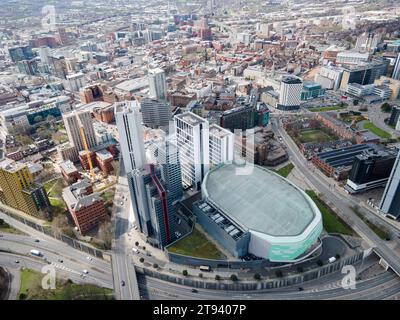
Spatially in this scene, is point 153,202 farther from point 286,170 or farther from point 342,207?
point 286,170

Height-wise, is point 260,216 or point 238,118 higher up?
point 260,216

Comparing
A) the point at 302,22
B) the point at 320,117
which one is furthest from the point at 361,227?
the point at 302,22

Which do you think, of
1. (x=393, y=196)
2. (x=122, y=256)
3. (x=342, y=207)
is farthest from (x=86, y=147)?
(x=393, y=196)

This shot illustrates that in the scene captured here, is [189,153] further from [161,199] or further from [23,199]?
[23,199]

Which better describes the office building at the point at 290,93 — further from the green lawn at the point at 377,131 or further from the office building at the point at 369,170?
the office building at the point at 369,170

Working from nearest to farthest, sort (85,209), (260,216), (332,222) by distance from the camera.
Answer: (260,216) → (85,209) → (332,222)

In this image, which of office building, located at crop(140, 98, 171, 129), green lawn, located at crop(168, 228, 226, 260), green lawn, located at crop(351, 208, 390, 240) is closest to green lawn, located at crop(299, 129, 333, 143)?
green lawn, located at crop(351, 208, 390, 240)

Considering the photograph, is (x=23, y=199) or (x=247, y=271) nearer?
(x=247, y=271)
